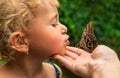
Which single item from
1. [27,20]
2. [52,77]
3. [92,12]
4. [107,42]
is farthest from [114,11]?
[27,20]

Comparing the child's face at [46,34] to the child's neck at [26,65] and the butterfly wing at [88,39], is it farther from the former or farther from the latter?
the butterfly wing at [88,39]

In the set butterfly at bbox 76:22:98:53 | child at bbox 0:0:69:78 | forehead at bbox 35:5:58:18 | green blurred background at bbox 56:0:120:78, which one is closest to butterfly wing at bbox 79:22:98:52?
butterfly at bbox 76:22:98:53

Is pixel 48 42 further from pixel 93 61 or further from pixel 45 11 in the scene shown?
pixel 93 61

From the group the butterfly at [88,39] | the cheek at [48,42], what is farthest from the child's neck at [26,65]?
the butterfly at [88,39]

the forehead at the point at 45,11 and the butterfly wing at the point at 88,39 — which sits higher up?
the forehead at the point at 45,11

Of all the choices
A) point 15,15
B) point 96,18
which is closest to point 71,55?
point 15,15

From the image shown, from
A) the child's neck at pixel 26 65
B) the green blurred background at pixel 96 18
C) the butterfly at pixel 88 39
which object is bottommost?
the green blurred background at pixel 96 18

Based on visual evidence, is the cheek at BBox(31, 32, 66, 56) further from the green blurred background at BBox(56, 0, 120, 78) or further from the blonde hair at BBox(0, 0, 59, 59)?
the green blurred background at BBox(56, 0, 120, 78)
